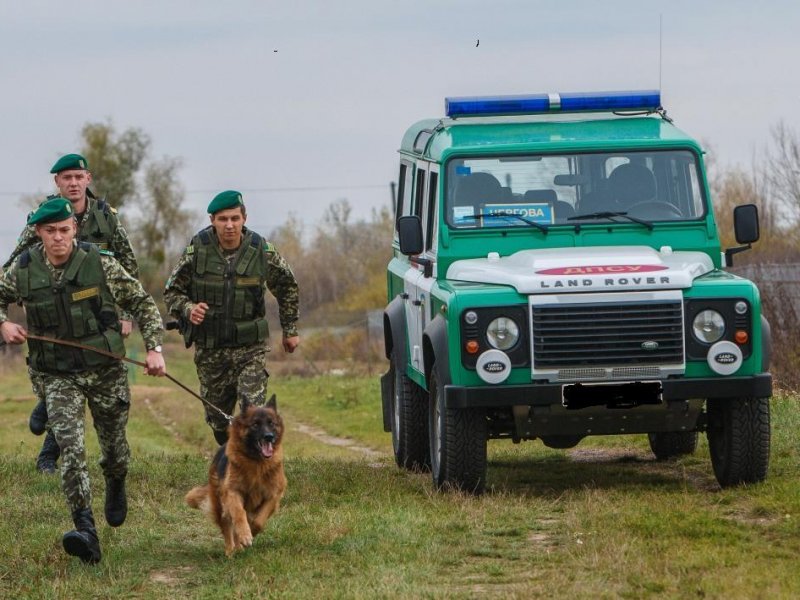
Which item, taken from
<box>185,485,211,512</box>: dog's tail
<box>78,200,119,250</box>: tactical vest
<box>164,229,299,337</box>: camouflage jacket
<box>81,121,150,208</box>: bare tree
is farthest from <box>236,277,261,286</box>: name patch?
<box>81,121,150,208</box>: bare tree

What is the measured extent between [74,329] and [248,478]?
123cm

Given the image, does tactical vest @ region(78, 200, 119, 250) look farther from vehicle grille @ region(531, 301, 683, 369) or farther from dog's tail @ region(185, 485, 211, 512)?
vehicle grille @ region(531, 301, 683, 369)

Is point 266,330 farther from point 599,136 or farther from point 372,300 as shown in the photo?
point 372,300

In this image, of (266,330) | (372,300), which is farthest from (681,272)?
(372,300)

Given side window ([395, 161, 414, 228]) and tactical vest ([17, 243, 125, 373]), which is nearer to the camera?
tactical vest ([17, 243, 125, 373])

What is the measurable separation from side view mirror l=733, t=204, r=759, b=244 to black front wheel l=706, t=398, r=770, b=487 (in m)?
1.07

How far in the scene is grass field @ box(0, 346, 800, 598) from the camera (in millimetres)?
7605

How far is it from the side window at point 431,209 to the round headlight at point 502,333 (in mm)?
1520

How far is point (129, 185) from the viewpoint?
87.0 m

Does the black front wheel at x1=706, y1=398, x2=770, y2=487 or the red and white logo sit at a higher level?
the red and white logo

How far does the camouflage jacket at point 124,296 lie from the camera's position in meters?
8.87

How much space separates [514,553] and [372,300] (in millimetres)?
53377

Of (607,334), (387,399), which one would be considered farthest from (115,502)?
(387,399)

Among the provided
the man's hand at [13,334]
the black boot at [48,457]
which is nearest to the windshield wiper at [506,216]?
the man's hand at [13,334]
